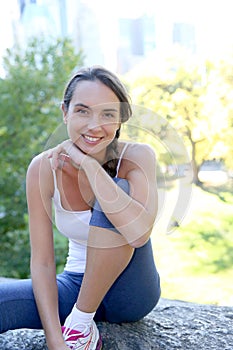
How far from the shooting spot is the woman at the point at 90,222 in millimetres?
806

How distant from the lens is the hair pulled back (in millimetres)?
852

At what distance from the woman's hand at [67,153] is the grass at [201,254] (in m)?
1.37

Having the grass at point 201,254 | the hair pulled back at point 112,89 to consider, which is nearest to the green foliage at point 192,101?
the grass at point 201,254

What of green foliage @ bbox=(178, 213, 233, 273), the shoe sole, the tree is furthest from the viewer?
green foliage @ bbox=(178, 213, 233, 273)

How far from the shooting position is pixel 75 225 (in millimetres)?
892

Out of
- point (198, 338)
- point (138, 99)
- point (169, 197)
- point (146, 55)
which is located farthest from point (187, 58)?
point (198, 338)

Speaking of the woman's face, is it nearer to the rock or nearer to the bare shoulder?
the bare shoulder

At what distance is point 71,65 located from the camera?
2.44 metres

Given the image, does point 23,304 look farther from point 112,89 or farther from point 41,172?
point 112,89

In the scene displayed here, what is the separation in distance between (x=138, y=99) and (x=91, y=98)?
4.20 feet

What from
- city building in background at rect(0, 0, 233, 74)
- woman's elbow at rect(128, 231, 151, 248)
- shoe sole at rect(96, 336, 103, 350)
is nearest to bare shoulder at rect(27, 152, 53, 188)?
woman's elbow at rect(128, 231, 151, 248)

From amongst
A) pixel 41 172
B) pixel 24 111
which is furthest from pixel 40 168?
pixel 24 111

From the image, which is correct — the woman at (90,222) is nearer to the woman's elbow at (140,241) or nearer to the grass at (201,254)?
the woman's elbow at (140,241)

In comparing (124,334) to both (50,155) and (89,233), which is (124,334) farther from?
(50,155)
